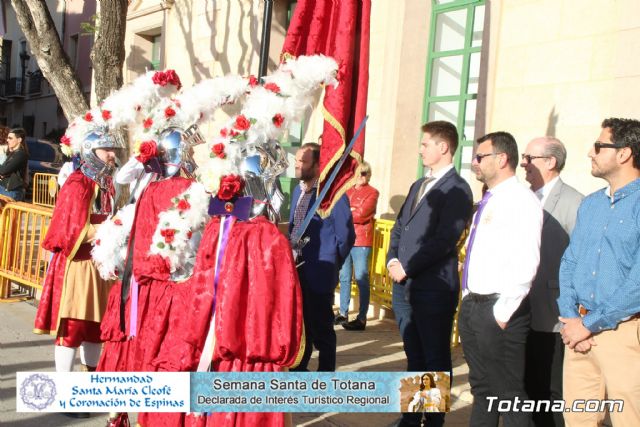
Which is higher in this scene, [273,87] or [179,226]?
[273,87]

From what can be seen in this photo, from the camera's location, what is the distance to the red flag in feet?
13.6

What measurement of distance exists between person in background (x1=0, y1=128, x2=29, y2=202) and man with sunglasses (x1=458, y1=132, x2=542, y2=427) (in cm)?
850

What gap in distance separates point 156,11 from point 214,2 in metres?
2.35

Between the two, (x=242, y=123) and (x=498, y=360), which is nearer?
(x=242, y=123)

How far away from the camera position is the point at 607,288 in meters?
3.70

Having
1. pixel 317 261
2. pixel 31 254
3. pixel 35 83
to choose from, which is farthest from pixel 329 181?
pixel 35 83

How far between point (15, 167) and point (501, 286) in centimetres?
882

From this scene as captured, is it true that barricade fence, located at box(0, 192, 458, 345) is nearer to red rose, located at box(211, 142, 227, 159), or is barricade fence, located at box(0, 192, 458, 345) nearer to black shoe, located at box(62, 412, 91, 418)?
black shoe, located at box(62, 412, 91, 418)

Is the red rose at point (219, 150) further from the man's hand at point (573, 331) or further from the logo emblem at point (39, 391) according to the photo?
the man's hand at point (573, 331)

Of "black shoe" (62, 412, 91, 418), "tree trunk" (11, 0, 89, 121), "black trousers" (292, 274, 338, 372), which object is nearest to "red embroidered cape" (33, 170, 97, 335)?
"black shoe" (62, 412, 91, 418)

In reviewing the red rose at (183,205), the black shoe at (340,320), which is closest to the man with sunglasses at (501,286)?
the red rose at (183,205)

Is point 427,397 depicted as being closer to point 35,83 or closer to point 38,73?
point 38,73

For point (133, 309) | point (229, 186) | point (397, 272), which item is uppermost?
point (229, 186)

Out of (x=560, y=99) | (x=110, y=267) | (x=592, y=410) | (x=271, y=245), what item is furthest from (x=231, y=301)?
(x=560, y=99)
